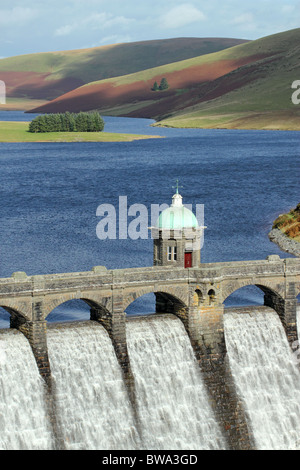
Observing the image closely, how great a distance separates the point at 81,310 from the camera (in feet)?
310

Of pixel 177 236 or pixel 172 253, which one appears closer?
pixel 177 236

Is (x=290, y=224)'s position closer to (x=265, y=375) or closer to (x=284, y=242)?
(x=284, y=242)

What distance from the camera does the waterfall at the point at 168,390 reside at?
225ft

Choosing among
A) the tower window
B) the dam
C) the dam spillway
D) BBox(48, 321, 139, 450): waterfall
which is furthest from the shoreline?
BBox(48, 321, 139, 450): waterfall

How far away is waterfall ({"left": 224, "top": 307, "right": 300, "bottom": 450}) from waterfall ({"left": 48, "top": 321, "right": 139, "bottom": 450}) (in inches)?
447

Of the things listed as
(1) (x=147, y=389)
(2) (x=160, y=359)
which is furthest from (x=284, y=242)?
(1) (x=147, y=389)

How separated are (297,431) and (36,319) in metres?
24.9

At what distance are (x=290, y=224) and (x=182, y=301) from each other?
73.4 m

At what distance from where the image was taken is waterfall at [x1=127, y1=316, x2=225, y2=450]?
68562 mm

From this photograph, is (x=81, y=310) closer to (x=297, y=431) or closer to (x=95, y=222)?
(x=297, y=431)

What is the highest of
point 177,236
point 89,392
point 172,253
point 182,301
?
point 177,236

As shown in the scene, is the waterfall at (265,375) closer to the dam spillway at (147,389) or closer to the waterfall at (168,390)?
the dam spillway at (147,389)

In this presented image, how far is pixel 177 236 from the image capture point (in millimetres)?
74125

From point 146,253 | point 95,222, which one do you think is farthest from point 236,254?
point 95,222
